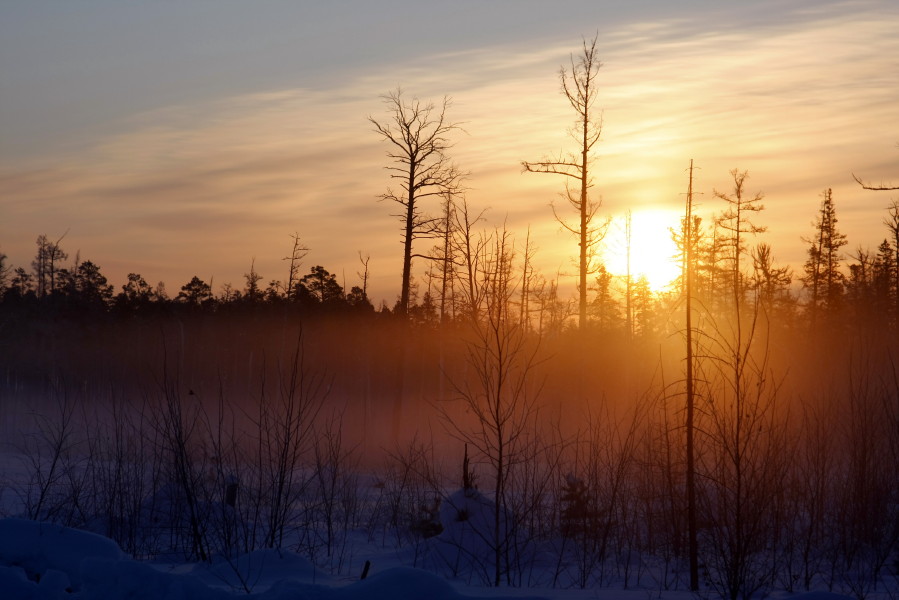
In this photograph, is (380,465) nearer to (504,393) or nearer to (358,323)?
(504,393)

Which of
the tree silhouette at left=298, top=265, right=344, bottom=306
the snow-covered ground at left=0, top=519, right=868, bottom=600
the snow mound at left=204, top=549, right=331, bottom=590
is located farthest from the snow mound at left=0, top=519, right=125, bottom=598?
the tree silhouette at left=298, top=265, right=344, bottom=306

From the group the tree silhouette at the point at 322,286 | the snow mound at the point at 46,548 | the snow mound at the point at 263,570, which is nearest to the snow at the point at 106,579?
the snow mound at the point at 46,548

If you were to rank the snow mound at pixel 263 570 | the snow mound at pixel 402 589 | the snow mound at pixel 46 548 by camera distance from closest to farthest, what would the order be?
the snow mound at pixel 402 589
the snow mound at pixel 46 548
the snow mound at pixel 263 570

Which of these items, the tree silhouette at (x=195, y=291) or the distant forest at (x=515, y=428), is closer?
the distant forest at (x=515, y=428)

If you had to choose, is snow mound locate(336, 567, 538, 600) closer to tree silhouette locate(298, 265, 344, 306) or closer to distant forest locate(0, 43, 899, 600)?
distant forest locate(0, 43, 899, 600)

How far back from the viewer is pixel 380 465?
2631 centimetres

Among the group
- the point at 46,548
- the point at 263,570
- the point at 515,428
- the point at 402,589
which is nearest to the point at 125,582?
the point at 46,548

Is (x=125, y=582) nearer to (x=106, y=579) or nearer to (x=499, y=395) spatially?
(x=106, y=579)

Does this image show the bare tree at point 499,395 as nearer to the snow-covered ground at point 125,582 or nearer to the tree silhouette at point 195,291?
the snow-covered ground at point 125,582

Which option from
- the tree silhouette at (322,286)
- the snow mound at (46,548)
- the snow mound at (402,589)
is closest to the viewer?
the snow mound at (402,589)

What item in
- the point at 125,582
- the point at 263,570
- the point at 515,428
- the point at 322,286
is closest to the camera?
the point at 125,582

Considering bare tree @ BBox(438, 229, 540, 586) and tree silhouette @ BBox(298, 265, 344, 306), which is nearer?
bare tree @ BBox(438, 229, 540, 586)

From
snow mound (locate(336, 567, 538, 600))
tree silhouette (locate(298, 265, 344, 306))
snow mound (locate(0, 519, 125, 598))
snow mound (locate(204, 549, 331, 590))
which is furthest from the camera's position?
tree silhouette (locate(298, 265, 344, 306))

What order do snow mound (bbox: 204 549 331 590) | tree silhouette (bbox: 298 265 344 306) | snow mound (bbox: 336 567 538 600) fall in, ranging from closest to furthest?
snow mound (bbox: 336 567 538 600) < snow mound (bbox: 204 549 331 590) < tree silhouette (bbox: 298 265 344 306)
